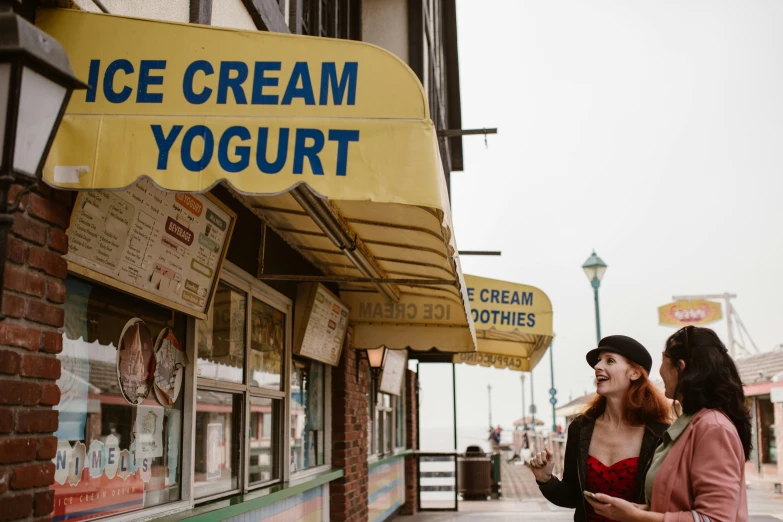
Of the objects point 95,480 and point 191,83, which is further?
point 95,480

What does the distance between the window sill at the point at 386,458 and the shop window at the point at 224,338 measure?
17.0 feet

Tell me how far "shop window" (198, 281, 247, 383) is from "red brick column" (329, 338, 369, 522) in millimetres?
3015

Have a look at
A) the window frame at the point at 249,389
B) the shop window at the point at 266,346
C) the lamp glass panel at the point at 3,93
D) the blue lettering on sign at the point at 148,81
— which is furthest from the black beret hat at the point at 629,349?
the shop window at the point at 266,346

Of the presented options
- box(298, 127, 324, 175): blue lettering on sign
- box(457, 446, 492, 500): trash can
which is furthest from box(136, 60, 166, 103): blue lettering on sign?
box(457, 446, 492, 500): trash can

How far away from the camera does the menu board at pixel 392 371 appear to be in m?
12.7

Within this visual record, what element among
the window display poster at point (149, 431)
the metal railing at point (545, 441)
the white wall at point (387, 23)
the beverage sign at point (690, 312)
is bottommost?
the metal railing at point (545, 441)

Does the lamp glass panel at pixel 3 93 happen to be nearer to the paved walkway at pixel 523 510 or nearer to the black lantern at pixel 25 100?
the black lantern at pixel 25 100

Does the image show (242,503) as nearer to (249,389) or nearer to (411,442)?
(249,389)

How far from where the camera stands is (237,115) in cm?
321

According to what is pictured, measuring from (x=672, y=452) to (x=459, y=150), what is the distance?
19.7 meters

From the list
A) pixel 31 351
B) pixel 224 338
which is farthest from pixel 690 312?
pixel 31 351

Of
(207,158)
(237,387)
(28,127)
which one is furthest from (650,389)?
(237,387)

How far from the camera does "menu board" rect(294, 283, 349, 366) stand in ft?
24.5

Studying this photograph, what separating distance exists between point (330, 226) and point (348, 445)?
4.48 m
